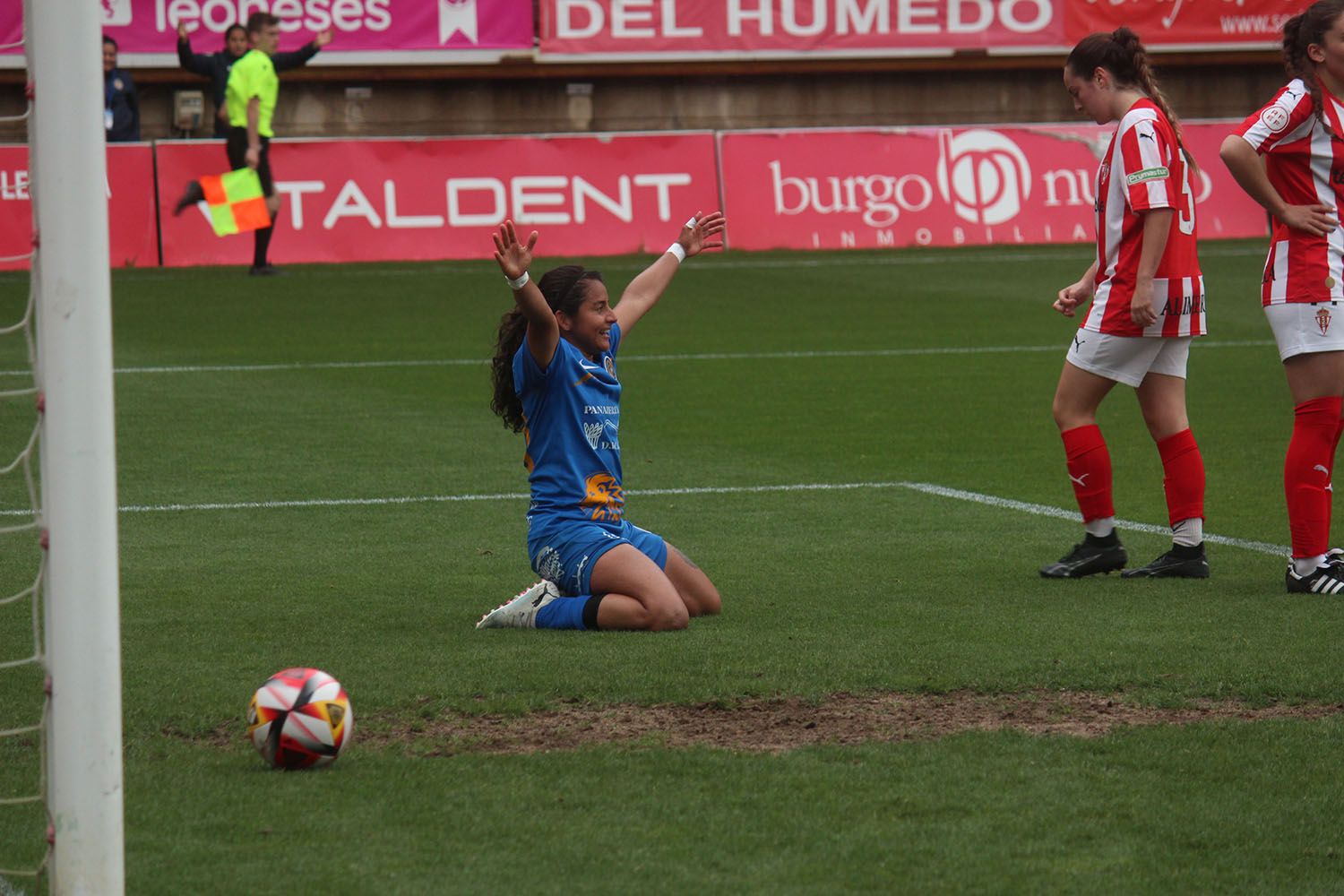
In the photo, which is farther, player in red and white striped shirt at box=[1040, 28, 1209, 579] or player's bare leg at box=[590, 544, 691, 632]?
player in red and white striped shirt at box=[1040, 28, 1209, 579]

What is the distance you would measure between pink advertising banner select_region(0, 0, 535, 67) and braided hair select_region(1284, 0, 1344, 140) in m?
19.8

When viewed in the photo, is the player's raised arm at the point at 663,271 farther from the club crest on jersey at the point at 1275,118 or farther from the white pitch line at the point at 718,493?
the white pitch line at the point at 718,493

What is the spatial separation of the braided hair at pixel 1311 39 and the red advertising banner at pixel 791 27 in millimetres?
20138

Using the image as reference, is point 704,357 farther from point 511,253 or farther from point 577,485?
point 511,253

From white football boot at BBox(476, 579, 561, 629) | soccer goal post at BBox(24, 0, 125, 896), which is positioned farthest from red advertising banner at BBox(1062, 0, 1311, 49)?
soccer goal post at BBox(24, 0, 125, 896)

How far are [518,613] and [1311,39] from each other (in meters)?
2.96

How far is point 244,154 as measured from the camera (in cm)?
1969

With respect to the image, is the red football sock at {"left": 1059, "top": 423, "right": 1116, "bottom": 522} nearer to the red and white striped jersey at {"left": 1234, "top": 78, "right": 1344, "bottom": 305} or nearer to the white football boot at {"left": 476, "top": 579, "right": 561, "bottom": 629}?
the red and white striped jersey at {"left": 1234, "top": 78, "right": 1344, "bottom": 305}

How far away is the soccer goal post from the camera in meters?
3.19

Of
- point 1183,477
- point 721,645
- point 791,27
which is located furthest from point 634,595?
point 791,27

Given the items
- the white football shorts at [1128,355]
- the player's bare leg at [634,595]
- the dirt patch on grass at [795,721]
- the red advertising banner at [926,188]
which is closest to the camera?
the dirt patch on grass at [795,721]

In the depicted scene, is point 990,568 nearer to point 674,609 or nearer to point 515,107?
point 674,609

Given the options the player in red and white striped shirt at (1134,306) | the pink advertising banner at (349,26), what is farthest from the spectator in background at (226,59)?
the player in red and white striped shirt at (1134,306)

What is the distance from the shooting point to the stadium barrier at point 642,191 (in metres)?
20.0
